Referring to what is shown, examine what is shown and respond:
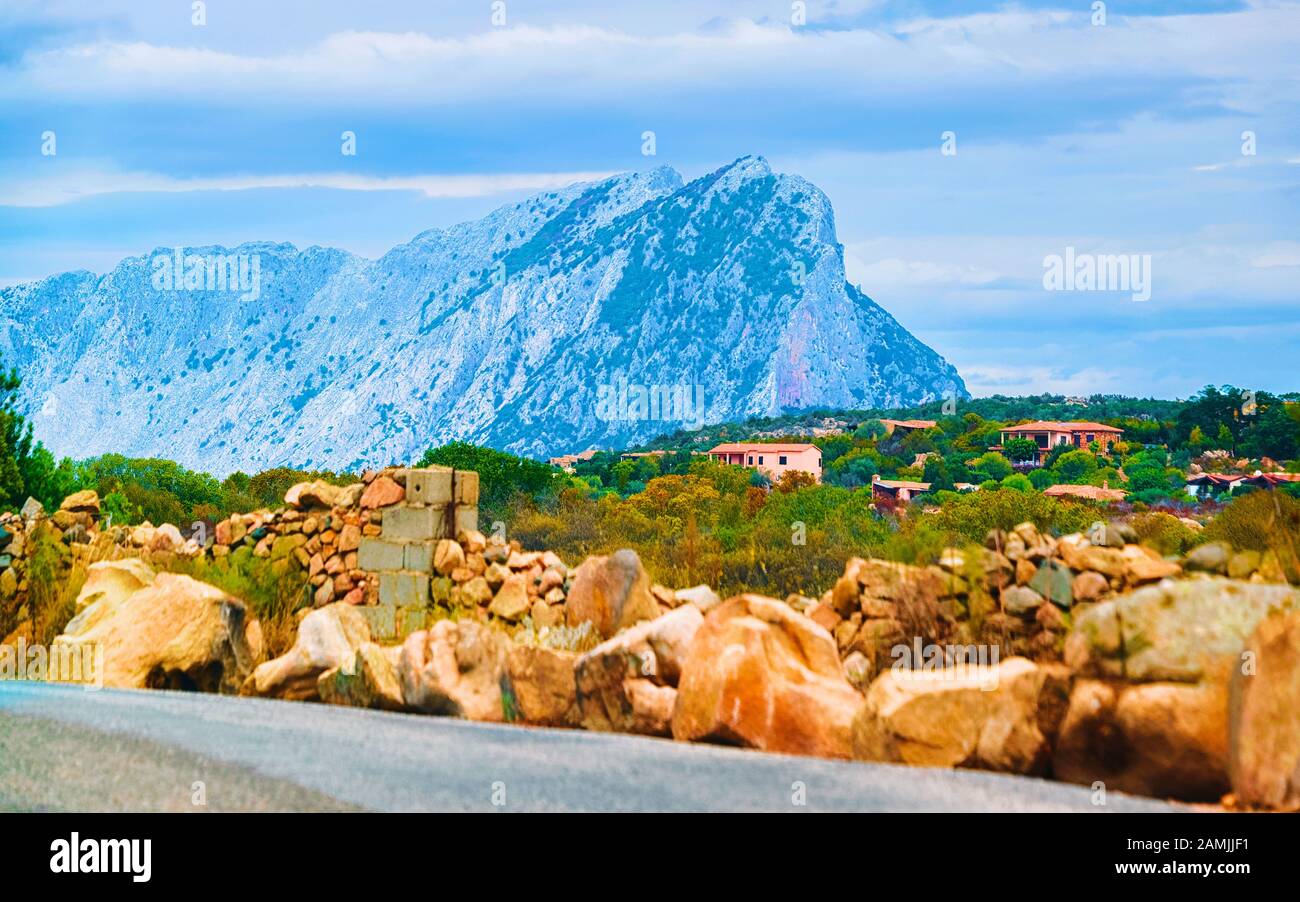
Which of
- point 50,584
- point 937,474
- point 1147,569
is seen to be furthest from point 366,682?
point 937,474

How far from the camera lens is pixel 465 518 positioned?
15.3 m

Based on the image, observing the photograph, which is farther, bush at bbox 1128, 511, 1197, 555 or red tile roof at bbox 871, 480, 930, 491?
red tile roof at bbox 871, 480, 930, 491

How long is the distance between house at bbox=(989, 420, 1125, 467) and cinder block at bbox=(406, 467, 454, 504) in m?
60.2

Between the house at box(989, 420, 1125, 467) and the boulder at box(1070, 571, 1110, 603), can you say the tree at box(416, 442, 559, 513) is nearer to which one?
the house at box(989, 420, 1125, 467)

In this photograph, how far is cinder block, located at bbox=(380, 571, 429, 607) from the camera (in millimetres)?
14742

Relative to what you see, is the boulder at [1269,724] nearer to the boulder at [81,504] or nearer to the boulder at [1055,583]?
the boulder at [1055,583]

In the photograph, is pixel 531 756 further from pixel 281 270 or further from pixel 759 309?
pixel 281 270

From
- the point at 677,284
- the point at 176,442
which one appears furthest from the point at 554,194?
the point at 176,442

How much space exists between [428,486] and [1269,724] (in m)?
10.3

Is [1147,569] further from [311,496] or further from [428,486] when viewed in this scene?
[311,496]

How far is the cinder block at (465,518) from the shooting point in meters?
15.2

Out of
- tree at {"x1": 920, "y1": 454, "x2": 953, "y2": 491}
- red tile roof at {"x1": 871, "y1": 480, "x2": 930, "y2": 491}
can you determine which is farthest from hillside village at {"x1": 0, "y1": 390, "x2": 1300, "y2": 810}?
tree at {"x1": 920, "y1": 454, "x2": 953, "y2": 491}

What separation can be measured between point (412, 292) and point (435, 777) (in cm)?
15270

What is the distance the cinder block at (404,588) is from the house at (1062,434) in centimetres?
6060
